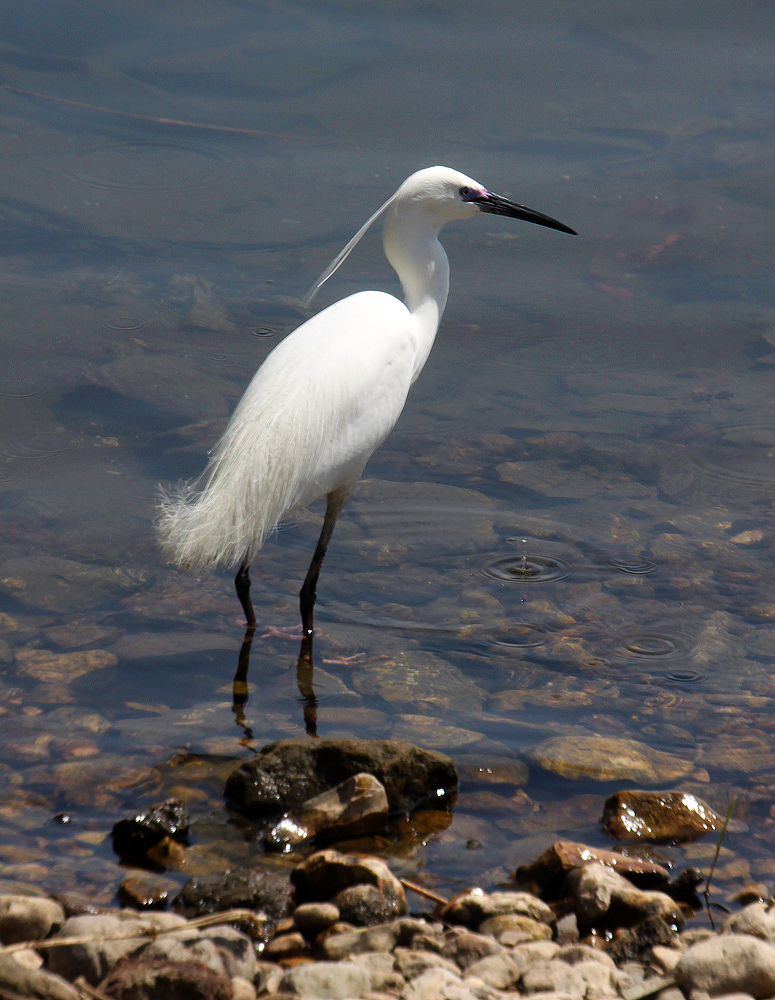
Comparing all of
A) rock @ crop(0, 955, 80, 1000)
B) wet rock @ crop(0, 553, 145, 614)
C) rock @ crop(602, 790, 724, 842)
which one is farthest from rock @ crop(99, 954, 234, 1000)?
wet rock @ crop(0, 553, 145, 614)

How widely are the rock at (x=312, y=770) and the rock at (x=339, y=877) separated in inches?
19.0

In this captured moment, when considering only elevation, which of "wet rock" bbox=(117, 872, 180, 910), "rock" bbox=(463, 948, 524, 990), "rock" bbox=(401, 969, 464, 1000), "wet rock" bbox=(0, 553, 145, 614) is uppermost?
"rock" bbox=(401, 969, 464, 1000)

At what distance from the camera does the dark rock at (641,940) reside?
106 inches

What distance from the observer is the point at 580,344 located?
7.82 metres

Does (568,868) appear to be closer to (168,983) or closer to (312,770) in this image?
Answer: (312,770)

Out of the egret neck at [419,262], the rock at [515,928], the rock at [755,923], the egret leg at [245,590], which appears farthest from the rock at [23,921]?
the egret neck at [419,262]

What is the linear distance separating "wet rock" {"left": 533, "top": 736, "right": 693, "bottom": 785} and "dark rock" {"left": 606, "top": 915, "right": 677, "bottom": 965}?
3.33 feet

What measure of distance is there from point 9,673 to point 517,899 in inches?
95.0

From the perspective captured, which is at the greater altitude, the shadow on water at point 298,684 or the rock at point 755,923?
the rock at point 755,923

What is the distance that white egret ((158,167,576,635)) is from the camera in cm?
445

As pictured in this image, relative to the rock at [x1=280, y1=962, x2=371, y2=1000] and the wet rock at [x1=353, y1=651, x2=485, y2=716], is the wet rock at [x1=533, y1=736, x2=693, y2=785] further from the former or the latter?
the rock at [x1=280, y1=962, x2=371, y2=1000]

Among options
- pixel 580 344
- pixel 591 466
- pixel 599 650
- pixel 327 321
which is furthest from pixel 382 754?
pixel 580 344

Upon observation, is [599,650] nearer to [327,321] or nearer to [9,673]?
[327,321]

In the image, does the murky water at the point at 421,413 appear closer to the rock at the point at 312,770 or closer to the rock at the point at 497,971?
the rock at the point at 312,770
